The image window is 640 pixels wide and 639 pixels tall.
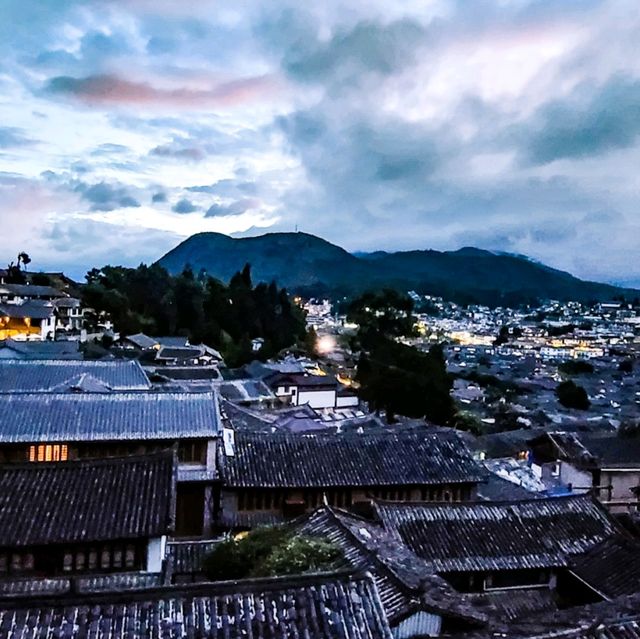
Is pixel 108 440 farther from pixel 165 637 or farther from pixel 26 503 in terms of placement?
pixel 165 637

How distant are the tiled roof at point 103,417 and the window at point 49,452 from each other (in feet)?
0.65

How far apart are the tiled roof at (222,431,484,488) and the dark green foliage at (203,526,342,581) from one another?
17.1 ft

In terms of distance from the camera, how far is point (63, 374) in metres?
29.2

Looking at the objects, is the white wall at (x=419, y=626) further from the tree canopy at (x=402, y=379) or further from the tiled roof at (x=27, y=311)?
the tiled roof at (x=27, y=311)

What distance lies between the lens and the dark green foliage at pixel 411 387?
48969 millimetres

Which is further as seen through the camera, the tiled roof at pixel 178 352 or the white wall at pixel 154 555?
the tiled roof at pixel 178 352

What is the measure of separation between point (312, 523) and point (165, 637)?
26.0 feet

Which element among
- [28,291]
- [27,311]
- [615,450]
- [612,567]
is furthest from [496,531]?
[28,291]

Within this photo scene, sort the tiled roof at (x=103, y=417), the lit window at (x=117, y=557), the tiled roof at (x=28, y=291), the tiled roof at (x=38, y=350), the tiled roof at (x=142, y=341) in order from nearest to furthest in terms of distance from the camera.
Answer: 1. the lit window at (x=117, y=557)
2. the tiled roof at (x=103, y=417)
3. the tiled roof at (x=38, y=350)
4. the tiled roof at (x=142, y=341)
5. the tiled roof at (x=28, y=291)

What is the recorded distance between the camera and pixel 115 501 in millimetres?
14547

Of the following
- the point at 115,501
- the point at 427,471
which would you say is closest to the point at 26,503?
the point at 115,501

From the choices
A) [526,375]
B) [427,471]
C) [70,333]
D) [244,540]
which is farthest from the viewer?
[526,375]

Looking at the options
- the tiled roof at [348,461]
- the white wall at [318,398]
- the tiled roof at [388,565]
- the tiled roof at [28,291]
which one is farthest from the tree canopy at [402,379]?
the tiled roof at [28,291]

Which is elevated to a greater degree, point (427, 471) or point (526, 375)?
point (427, 471)
